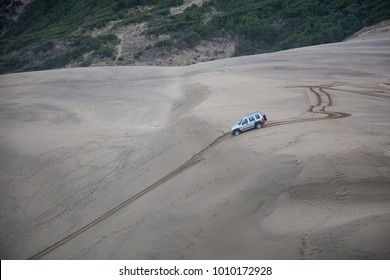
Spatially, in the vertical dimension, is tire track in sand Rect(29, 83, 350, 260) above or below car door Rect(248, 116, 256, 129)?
below

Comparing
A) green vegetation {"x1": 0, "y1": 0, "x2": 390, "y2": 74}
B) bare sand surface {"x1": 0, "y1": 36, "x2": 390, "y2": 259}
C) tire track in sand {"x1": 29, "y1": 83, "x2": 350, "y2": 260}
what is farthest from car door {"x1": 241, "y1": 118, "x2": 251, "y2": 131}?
green vegetation {"x1": 0, "y1": 0, "x2": 390, "y2": 74}

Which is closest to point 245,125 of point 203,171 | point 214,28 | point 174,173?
point 203,171

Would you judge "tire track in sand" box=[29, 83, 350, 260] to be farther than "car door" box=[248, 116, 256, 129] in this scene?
No

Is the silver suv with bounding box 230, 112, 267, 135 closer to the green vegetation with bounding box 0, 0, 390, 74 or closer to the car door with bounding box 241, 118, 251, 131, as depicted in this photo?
the car door with bounding box 241, 118, 251, 131

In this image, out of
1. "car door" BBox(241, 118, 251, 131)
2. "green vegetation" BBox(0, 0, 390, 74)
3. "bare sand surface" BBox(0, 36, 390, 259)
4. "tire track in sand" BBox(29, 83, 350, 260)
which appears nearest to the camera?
"bare sand surface" BBox(0, 36, 390, 259)

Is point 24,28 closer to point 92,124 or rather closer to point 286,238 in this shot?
point 92,124

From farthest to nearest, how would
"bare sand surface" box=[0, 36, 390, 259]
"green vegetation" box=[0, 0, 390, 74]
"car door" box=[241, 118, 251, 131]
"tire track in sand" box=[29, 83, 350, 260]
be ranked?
"green vegetation" box=[0, 0, 390, 74] < "car door" box=[241, 118, 251, 131] < "tire track in sand" box=[29, 83, 350, 260] < "bare sand surface" box=[0, 36, 390, 259]

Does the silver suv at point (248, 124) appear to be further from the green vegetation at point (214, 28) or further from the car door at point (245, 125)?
the green vegetation at point (214, 28)

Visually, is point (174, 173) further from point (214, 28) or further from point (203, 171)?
point (214, 28)
